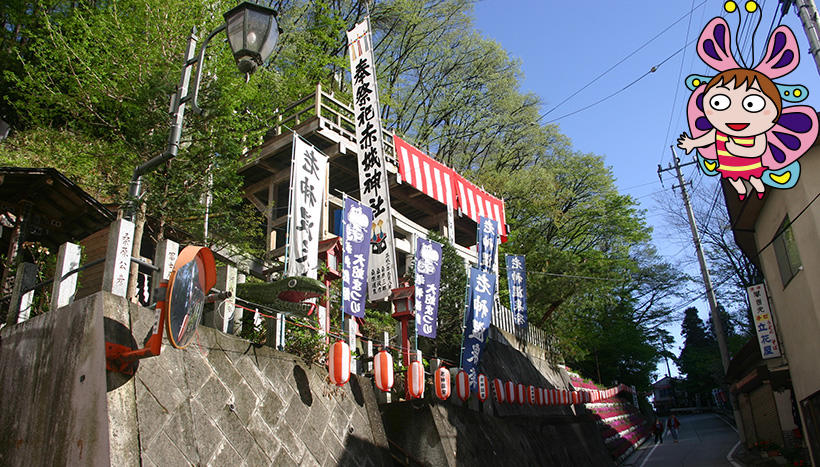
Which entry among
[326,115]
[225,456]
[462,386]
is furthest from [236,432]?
[326,115]

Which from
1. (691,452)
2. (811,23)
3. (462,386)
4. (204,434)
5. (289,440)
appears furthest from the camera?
(691,452)

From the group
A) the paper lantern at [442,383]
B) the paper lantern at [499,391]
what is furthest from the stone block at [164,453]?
the paper lantern at [499,391]

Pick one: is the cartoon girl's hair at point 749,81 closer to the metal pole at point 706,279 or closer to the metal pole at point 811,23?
the metal pole at point 811,23

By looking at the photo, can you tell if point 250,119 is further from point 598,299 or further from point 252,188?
point 598,299

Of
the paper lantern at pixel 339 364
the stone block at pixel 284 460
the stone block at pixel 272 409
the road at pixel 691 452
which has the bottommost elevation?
the road at pixel 691 452

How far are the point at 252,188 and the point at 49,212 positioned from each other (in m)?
10.0

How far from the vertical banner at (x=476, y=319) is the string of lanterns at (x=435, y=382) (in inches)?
19.4

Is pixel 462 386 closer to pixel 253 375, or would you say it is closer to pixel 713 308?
pixel 253 375

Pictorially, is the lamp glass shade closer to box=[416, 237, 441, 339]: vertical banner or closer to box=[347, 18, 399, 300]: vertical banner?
box=[347, 18, 399, 300]: vertical banner

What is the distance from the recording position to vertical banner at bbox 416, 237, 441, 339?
1342cm

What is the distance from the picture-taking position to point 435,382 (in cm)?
1251

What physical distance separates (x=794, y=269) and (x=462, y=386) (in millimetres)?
9163

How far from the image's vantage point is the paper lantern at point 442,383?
12.3m

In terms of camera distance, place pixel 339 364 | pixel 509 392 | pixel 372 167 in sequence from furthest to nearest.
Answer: pixel 509 392 < pixel 372 167 < pixel 339 364
